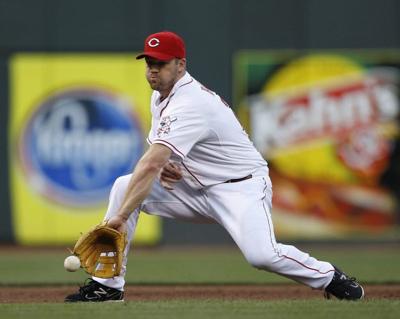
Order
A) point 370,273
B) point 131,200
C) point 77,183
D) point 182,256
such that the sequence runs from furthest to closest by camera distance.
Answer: point 77,183 < point 182,256 < point 370,273 < point 131,200

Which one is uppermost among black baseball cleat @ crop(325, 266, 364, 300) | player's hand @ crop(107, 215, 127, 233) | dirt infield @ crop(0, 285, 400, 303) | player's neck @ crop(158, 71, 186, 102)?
player's neck @ crop(158, 71, 186, 102)

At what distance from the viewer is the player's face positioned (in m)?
5.06

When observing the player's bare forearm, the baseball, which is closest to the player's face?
the player's bare forearm

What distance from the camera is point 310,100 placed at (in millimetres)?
11188

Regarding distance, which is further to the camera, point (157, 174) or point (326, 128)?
point (326, 128)

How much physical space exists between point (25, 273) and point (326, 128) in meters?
4.45

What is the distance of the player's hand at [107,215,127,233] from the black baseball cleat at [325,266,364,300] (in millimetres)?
1165

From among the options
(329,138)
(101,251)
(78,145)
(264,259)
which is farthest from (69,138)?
(264,259)

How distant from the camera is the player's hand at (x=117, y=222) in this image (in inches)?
198

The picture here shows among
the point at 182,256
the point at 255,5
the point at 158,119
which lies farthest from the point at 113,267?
the point at 255,5

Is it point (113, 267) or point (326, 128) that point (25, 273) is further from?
point (326, 128)

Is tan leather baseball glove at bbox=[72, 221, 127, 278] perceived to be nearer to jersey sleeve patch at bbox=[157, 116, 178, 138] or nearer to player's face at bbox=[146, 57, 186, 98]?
jersey sleeve patch at bbox=[157, 116, 178, 138]

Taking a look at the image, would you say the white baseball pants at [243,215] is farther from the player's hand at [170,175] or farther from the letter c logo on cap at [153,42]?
the letter c logo on cap at [153,42]

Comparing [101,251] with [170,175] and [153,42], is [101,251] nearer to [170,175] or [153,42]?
[170,175]
